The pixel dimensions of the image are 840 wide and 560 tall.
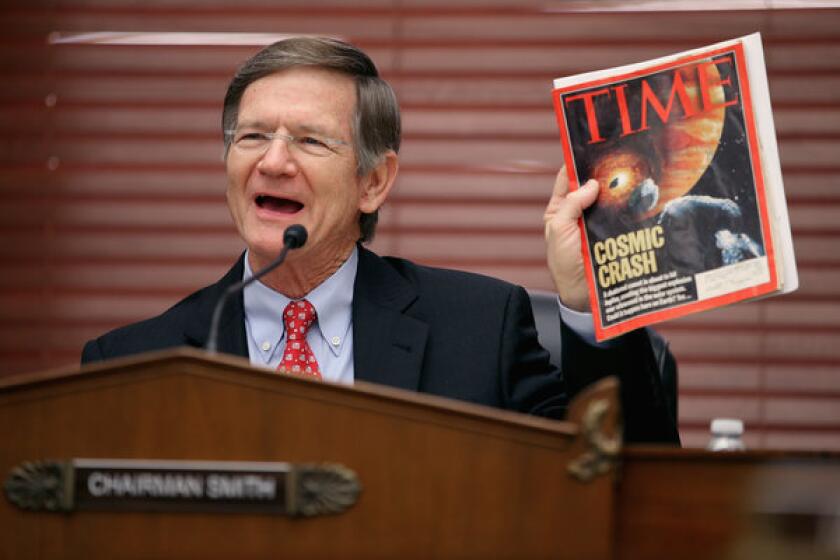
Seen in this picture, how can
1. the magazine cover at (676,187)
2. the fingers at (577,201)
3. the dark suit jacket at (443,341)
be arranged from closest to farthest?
1. the magazine cover at (676,187)
2. the fingers at (577,201)
3. the dark suit jacket at (443,341)

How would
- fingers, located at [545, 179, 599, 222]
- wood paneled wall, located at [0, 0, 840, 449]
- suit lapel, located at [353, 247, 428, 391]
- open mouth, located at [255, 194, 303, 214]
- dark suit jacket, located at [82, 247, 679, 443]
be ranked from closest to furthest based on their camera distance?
1. fingers, located at [545, 179, 599, 222]
2. dark suit jacket, located at [82, 247, 679, 443]
3. suit lapel, located at [353, 247, 428, 391]
4. open mouth, located at [255, 194, 303, 214]
5. wood paneled wall, located at [0, 0, 840, 449]

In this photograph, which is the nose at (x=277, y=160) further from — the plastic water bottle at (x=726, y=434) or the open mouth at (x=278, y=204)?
the plastic water bottle at (x=726, y=434)

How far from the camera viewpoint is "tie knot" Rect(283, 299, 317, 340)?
2.09 metres

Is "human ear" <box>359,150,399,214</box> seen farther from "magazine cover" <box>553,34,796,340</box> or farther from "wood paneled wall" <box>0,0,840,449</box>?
"wood paneled wall" <box>0,0,840,449</box>

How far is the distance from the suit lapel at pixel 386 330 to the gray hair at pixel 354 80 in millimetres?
198

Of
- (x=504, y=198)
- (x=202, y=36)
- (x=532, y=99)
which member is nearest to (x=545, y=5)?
(x=532, y=99)

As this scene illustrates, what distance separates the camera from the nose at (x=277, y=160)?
206cm

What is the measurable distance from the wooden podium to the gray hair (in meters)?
1.02

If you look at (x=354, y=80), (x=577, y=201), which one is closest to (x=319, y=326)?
(x=354, y=80)

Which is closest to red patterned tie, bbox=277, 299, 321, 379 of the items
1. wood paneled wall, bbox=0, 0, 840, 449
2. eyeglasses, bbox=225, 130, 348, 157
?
eyeglasses, bbox=225, 130, 348, 157

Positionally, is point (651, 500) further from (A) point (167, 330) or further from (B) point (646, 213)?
(A) point (167, 330)

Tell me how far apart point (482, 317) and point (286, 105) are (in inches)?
19.4

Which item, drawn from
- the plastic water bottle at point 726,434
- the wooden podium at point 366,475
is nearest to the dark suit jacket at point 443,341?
the plastic water bottle at point 726,434

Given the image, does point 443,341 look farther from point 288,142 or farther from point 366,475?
point 366,475
